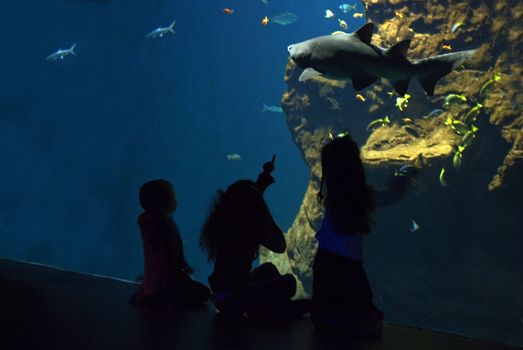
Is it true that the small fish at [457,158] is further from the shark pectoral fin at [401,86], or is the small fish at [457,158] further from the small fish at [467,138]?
the shark pectoral fin at [401,86]

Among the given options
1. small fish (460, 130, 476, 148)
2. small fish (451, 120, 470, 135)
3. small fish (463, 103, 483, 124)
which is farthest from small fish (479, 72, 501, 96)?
small fish (460, 130, 476, 148)

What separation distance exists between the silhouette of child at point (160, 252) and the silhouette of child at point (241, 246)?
0.34 meters

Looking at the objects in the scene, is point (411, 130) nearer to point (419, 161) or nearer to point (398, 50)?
point (419, 161)

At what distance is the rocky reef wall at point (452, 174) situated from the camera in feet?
25.4

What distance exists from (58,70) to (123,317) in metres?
31.1

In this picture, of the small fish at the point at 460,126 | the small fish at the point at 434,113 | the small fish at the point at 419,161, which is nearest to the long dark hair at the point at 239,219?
the small fish at the point at 419,161

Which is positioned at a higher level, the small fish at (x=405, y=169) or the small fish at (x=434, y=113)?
the small fish at (x=434, y=113)

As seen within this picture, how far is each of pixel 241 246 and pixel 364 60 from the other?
174 cm

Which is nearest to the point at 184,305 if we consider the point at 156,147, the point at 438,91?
the point at 438,91

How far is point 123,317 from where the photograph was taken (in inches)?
105

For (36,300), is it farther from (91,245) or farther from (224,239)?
(91,245)

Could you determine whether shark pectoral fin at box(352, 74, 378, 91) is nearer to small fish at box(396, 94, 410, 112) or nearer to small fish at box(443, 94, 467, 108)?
small fish at box(443, 94, 467, 108)

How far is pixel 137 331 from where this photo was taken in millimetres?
2305

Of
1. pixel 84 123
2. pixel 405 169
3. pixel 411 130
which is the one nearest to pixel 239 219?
pixel 405 169
